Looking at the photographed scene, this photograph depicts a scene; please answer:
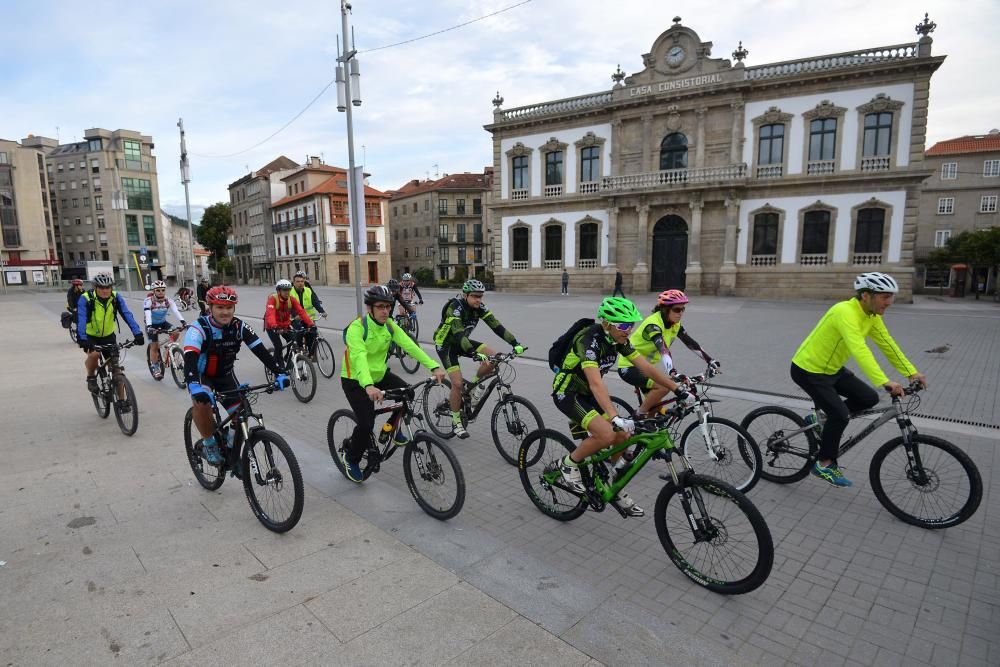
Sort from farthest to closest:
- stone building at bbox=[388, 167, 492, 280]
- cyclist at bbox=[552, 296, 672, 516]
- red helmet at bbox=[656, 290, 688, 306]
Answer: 1. stone building at bbox=[388, 167, 492, 280]
2. red helmet at bbox=[656, 290, 688, 306]
3. cyclist at bbox=[552, 296, 672, 516]

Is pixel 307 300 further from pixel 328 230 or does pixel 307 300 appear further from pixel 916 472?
pixel 328 230

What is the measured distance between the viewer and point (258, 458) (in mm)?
4328

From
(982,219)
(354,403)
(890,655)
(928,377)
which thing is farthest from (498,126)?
(982,219)

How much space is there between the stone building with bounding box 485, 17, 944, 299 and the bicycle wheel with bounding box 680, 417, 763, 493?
26.0 m

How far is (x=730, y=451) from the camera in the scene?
507 cm

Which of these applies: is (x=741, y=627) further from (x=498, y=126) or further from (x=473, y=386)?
(x=498, y=126)

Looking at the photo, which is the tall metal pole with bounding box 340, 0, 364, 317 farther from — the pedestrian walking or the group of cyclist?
the pedestrian walking

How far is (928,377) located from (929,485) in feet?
21.4

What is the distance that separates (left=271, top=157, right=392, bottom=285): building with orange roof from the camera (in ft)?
193

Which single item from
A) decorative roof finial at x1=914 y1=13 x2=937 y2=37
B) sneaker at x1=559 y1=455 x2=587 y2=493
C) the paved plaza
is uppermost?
decorative roof finial at x1=914 y1=13 x2=937 y2=37

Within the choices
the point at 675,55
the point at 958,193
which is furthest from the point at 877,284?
the point at 958,193

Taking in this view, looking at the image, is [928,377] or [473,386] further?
[928,377]

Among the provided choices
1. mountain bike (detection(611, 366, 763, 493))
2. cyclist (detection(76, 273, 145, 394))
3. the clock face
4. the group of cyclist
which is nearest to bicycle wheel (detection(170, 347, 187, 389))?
cyclist (detection(76, 273, 145, 394))

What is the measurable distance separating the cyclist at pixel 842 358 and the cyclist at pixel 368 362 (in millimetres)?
3311
